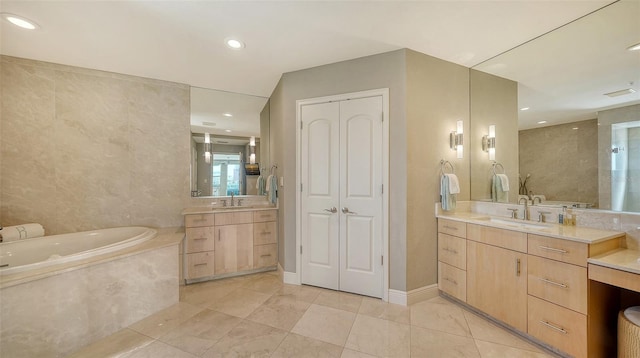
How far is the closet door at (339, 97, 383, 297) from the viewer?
2475 millimetres

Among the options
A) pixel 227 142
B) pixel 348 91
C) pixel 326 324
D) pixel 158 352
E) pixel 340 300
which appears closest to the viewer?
pixel 158 352

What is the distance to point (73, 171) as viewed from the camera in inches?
107

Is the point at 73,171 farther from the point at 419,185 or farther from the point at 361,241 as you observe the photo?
the point at 419,185

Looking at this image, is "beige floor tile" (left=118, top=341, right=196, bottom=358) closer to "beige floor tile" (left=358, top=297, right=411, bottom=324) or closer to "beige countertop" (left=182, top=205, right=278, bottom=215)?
"beige countertop" (left=182, top=205, right=278, bottom=215)

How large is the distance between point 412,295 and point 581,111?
7.51 ft

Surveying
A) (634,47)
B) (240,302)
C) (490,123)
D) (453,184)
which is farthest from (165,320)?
(634,47)

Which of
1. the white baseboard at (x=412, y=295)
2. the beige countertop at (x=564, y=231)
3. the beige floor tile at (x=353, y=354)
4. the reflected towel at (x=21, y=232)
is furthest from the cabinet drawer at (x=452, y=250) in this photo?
the reflected towel at (x=21, y=232)

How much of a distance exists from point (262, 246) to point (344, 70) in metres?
2.51

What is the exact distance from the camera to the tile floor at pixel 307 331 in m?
1.72

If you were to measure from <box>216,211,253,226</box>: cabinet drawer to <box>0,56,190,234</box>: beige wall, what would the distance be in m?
0.69

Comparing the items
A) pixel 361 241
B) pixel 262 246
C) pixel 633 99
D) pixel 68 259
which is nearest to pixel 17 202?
pixel 68 259

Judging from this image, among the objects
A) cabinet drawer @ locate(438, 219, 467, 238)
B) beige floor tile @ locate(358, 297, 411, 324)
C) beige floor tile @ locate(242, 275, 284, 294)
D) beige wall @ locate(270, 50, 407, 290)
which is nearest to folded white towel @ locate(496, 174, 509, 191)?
cabinet drawer @ locate(438, 219, 467, 238)

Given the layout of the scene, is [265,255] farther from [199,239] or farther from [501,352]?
[501,352]

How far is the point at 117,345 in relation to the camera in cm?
178
